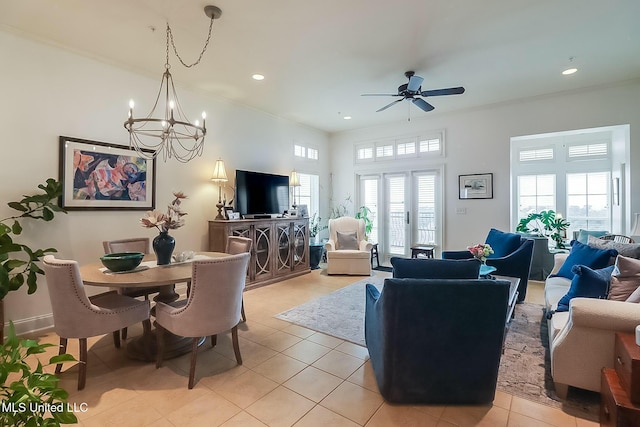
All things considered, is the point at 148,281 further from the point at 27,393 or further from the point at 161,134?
the point at 161,134

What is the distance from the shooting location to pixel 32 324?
3.18 metres

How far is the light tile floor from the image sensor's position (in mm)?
1890

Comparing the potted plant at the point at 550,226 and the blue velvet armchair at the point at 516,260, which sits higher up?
the potted plant at the point at 550,226

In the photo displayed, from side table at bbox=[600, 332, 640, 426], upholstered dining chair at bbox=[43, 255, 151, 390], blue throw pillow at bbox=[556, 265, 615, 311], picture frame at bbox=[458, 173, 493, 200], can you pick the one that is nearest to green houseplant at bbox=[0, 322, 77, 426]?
upholstered dining chair at bbox=[43, 255, 151, 390]

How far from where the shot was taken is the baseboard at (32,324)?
3113mm

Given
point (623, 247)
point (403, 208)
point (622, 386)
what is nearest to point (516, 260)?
point (623, 247)

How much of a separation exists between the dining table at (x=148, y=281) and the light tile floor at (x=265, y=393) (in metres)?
0.11

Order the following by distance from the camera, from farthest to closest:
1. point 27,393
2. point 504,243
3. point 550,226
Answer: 1. point 550,226
2. point 504,243
3. point 27,393

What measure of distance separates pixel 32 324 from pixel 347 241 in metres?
4.39

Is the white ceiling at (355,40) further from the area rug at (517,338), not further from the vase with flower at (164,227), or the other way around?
the area rug at (517,338)

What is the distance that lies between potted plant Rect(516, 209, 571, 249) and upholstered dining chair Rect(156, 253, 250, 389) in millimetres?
5167

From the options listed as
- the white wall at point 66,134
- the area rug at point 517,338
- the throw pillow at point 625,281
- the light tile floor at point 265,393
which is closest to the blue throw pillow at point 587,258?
the area rug at point 517,338

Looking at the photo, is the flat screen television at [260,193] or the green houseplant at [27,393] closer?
the green houseplant at [27,393]

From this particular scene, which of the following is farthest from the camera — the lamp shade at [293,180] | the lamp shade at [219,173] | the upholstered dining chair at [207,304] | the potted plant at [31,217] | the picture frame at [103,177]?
the lamp shade at [293,180]
